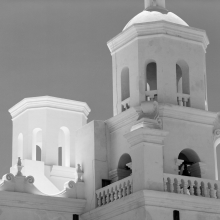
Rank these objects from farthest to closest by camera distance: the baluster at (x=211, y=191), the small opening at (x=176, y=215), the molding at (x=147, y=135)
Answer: the baluster at (x=211, y=191) → the molding at (x=147, y=135) → the small opening at (x=176, y=215)

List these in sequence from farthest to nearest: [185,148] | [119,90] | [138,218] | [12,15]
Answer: [12,15] → [119,90] → [185,148] → [138,218]

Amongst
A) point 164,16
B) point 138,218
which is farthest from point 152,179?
point 164,16

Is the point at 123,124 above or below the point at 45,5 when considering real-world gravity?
below

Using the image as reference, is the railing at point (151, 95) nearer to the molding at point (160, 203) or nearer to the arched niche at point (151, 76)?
the arched niche at point (151, 76)

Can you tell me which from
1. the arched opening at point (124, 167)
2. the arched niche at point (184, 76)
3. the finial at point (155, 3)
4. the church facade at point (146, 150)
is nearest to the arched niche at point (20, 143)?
the church facade at point (146, 150)

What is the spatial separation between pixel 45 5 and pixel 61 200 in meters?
21.7

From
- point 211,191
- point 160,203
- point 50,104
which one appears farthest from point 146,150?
point 50,104

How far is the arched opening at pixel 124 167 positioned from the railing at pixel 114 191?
120 centimetres

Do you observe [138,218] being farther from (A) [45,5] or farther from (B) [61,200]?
(A) [45,5]

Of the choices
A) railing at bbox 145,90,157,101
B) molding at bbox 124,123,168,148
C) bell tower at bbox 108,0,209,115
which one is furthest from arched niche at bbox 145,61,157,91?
molding at bbox 124,123,168,148

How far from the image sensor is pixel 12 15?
49.2 meters

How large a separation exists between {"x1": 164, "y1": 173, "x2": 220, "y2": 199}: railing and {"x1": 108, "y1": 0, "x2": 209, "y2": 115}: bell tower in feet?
11.4

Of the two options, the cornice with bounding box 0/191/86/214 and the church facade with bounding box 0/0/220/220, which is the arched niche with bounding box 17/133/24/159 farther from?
the cornice with bounding box 0/191/86/214

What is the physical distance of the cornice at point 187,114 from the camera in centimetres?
3084
